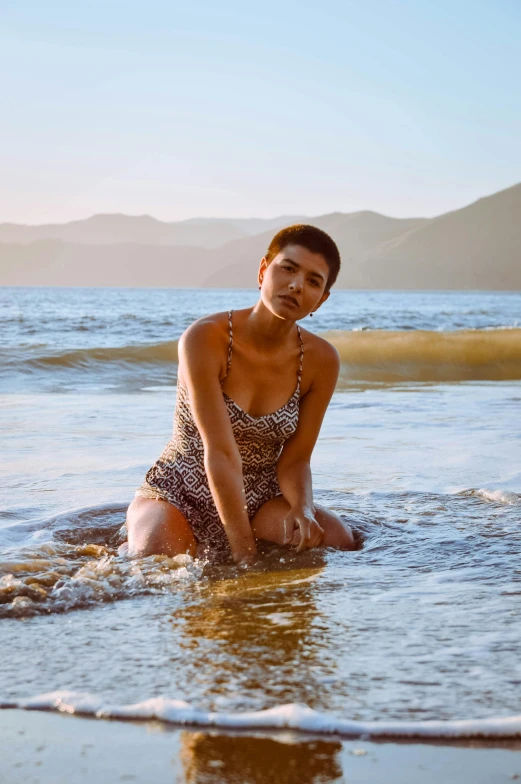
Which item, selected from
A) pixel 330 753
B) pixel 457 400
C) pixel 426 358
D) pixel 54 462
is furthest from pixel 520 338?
pixel 330 753

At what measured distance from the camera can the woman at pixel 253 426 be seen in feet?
11.5

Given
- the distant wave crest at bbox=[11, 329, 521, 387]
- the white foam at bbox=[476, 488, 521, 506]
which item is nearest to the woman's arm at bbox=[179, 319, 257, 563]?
the white foam at bbox=[476, 488, 521, 506]

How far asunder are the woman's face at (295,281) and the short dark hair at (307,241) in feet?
0.06

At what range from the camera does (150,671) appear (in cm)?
230

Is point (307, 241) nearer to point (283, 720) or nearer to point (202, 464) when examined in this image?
point (202, 464)

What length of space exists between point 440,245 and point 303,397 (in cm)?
20140

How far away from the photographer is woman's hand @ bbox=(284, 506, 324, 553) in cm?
356

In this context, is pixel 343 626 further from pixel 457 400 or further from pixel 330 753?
pixel 457 400

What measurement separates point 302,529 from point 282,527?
8.4 inches

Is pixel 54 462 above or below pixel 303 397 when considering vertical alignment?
below

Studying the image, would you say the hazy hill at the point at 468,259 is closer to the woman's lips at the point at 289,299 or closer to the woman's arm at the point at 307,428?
the woman's arm at the point at 307,428

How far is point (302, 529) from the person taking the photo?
356 centimetres

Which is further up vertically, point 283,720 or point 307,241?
point 307,241

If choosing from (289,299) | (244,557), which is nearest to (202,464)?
(244,557)
